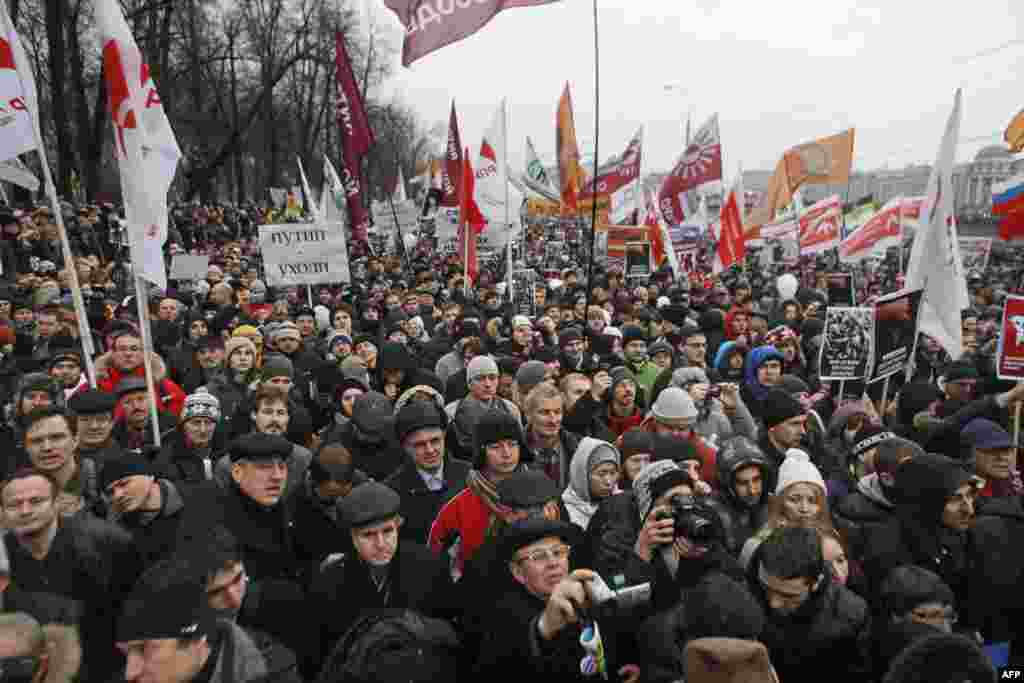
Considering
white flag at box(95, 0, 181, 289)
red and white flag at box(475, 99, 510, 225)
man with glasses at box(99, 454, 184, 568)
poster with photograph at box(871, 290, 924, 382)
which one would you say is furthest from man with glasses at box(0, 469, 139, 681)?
red and white flag at box(475, 99, 510, 225)

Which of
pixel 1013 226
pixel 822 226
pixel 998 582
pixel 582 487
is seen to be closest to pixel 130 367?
pixel 582 487

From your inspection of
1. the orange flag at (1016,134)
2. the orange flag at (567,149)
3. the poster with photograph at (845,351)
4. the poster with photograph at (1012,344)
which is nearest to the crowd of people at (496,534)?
the poster with photograph at (1012,344)

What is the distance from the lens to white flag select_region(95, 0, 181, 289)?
4.27 m

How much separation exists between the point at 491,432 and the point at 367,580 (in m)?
0.91

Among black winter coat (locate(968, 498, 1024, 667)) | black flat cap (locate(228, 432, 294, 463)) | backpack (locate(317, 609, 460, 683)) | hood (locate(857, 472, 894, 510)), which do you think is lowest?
black winter coat (locate(968, 498, 1024, 667))

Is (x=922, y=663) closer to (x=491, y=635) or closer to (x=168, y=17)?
(x=491, y=635)

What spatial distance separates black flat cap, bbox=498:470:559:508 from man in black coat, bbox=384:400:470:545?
908 millimetres

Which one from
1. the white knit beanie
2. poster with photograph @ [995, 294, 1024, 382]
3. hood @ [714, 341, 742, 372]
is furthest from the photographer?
hood @ [714, 341, 742, 372]

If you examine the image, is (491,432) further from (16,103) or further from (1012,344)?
(16,103)

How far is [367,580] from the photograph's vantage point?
2639 mm

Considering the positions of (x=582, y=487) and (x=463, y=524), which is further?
(x=582, y=487)

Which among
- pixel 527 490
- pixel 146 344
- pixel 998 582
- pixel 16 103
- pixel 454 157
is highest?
pixel 454 157

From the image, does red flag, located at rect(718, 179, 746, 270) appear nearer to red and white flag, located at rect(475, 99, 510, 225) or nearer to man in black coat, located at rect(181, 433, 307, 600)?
red and white flag, located at rect(475, 99, 510, 225)

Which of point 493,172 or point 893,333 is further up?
point 493,172
